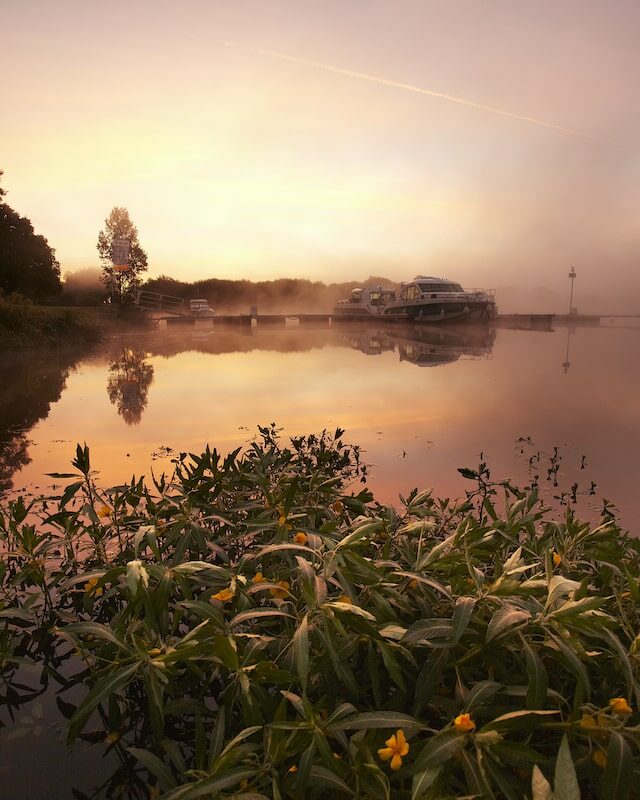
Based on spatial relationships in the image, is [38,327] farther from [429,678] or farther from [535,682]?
[535,682]

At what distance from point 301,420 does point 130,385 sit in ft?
19.1

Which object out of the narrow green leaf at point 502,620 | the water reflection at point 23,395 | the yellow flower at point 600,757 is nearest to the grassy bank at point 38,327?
the water reflection at point 23,395

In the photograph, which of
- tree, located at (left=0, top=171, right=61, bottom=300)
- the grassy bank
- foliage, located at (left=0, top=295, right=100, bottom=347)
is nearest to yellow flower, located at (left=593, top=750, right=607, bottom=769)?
the grassy bank

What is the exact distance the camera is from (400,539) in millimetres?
2734

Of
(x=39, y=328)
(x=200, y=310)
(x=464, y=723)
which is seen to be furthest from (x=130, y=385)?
(x=200, y=310)

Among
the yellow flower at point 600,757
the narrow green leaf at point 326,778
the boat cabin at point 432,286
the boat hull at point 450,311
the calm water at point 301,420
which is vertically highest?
the boat cabin at point 432,286

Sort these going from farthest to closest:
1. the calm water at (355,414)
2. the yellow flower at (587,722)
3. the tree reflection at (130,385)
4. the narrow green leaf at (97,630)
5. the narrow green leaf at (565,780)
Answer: the tree reflection at (130,385) < the calm water at (355,414) < the narrow green leaf at (97,630) < the yellow flower at (587,722) < the narrow green leaf at (565,780)

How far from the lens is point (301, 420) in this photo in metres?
10.2

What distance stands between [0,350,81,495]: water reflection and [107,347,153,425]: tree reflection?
119cm

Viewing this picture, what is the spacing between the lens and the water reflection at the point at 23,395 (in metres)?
7.31

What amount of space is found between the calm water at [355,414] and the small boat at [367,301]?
40.6 metres

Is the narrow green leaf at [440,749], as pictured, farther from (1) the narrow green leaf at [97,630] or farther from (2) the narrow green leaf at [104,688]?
(1) the narrow green leaf at [97,630]

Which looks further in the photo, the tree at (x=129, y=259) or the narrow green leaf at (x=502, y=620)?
the tree at (x=129, y=259)

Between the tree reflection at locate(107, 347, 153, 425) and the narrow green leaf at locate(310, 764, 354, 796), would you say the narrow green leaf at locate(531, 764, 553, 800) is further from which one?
the tree reflection at locate(107, 347, 153, 425)
